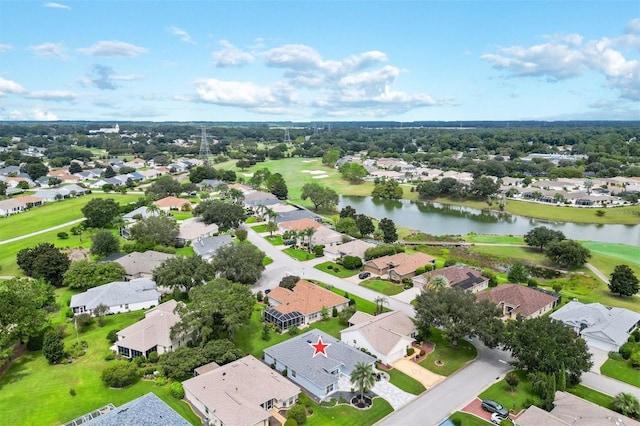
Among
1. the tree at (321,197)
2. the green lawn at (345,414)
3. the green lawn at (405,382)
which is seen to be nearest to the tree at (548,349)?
the green lawn at (405,382)

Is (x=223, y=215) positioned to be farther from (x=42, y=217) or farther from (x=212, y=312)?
(x=212, y=312)

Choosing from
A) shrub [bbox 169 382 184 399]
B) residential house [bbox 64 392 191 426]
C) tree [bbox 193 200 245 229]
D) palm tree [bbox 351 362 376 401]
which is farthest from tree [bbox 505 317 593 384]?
tree [bbox 193 200 245 229]

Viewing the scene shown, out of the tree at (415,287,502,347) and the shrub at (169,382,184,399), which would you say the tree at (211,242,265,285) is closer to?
the shrub at (169,382,184,399)

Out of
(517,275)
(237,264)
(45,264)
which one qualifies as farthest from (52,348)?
(517,275)

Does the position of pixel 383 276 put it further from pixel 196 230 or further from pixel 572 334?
pixel 196 230

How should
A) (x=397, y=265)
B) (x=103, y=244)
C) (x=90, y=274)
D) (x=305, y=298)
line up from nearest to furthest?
(x=305, y=298) → (x=90, y=274) → (x=397, y=265) → (x=103, y=244)

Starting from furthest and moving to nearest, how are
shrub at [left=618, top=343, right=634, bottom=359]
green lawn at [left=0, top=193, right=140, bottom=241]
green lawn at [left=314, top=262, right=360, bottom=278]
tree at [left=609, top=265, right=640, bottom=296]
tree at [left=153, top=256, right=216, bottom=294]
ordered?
green lawn at [left=0, top=193, right=140, bottom=241] → green lawn at [left=314, top=262, right=360, bottom=278] → tree at [left=609, top=265, right=640, bottom=296] → tree at [left=153, top=256, right=216, bottom=294] → shrub at [left=618, top=343, right=634, bottom=359]
